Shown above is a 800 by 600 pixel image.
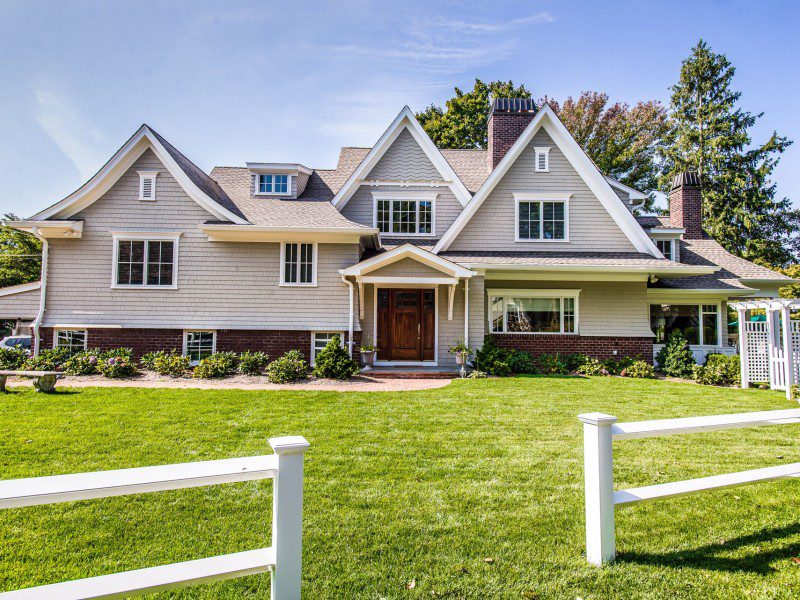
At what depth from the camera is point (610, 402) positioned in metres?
9.60

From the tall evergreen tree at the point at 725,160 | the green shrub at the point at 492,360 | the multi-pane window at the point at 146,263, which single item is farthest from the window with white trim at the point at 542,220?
the tall evergreen tree at the point at 725,160

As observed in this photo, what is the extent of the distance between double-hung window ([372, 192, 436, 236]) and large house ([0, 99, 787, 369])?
51 mm

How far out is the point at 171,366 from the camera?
1265 cm

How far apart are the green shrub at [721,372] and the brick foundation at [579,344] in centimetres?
210

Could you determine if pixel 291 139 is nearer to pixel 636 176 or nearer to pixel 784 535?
pixel 784 535

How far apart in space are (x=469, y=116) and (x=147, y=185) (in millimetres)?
24014

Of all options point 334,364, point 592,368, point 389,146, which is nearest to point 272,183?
point 389,146

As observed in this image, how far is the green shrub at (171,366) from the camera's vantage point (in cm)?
1258

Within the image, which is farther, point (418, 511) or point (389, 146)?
point (389, 146)

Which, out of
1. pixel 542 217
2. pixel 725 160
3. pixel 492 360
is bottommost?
pixel 492 360

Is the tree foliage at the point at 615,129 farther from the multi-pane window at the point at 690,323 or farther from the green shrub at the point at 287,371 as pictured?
the green shrub at the point at 287,371

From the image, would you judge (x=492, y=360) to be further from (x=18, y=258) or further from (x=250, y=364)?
(x=18, y=258)

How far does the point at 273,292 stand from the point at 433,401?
24.4 ft

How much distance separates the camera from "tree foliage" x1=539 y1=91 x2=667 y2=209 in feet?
106
